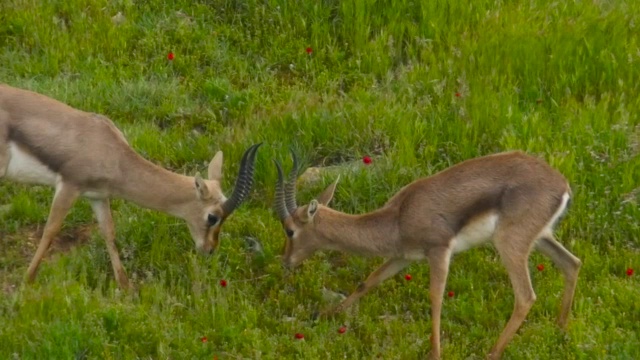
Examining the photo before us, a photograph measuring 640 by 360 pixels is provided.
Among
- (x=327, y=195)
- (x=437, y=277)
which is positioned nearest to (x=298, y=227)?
(x=327, y=195)

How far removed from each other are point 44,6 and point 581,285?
6898 mm

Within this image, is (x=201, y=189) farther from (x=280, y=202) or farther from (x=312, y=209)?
(x=312, y=209)

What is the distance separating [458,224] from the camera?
9.29 meters

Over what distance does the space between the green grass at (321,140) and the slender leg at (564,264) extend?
12cm

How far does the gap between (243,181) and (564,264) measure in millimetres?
2623

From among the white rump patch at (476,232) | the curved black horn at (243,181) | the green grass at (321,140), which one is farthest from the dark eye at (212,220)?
the white rump patch at (476,232)

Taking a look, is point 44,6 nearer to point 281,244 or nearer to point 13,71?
point 13,71

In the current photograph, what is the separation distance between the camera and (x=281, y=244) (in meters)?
10.4

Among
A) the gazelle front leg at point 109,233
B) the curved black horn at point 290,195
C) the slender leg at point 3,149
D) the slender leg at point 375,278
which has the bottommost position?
the slender leg at point 375,278

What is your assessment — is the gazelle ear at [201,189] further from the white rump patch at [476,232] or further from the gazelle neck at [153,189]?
the white rump patch at [476,232]

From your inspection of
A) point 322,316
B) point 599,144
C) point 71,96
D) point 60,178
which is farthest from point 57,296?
point 599,144

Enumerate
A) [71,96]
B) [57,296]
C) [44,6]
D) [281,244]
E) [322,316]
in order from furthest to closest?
1. [44,6]
2. [71,96]
3. [281,244]
4. [322,316]
5. [57,296]

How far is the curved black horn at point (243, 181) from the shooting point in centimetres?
966

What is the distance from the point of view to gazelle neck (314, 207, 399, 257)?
954 cm
